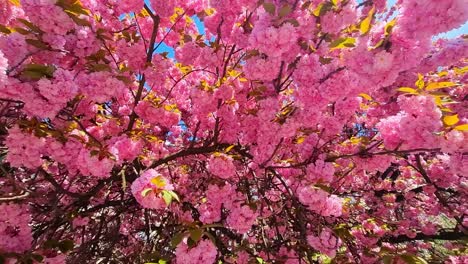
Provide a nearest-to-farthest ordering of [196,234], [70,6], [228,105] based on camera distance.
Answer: [196,234], [70,6], [228,105]

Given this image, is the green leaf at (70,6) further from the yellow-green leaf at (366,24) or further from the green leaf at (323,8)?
the yellow-green leaf at (366,24)

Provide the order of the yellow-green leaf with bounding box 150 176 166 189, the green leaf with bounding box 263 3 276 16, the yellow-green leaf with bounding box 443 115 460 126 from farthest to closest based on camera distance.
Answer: the green leaf with bounding box 263 3 276 16 < the yellow-green leaf with bounding box 150 176 166 189 < the yellow-green leaf with bounding box 443 115 460 126

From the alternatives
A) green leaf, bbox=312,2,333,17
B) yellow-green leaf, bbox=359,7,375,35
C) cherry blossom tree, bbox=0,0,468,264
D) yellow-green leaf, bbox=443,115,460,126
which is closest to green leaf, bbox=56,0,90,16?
cherry blossom tree, bbox=0,0,468,264

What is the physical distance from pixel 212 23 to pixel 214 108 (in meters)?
1.01

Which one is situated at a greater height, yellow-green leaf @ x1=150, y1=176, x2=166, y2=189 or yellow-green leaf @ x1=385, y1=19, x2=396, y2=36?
yellow-green leaf @ x1=385, y1=19, x2=396, y2=36

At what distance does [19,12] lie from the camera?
285 cm

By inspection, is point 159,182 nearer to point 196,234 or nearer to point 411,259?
point 196,234

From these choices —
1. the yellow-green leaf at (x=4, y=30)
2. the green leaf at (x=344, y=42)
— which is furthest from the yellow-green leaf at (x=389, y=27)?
the yellow-green leaf at (x=4, y=30)

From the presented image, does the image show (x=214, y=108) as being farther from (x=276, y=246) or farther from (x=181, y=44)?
(x=276, y=246)

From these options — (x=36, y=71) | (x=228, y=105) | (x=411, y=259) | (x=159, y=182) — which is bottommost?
(x=411, y=259)

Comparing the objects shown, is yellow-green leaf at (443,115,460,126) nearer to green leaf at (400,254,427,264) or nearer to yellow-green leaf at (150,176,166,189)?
green leaf at (400,254,427,264)

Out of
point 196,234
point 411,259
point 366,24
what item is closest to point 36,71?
point 196,234

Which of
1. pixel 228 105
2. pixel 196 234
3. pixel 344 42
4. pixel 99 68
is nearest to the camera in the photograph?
pixel 196 234

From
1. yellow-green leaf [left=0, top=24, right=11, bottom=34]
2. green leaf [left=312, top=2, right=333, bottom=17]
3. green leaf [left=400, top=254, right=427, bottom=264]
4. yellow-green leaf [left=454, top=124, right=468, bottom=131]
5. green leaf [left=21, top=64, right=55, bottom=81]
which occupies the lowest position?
green leaf [left=400, top=254, right=427, bottom=264]
